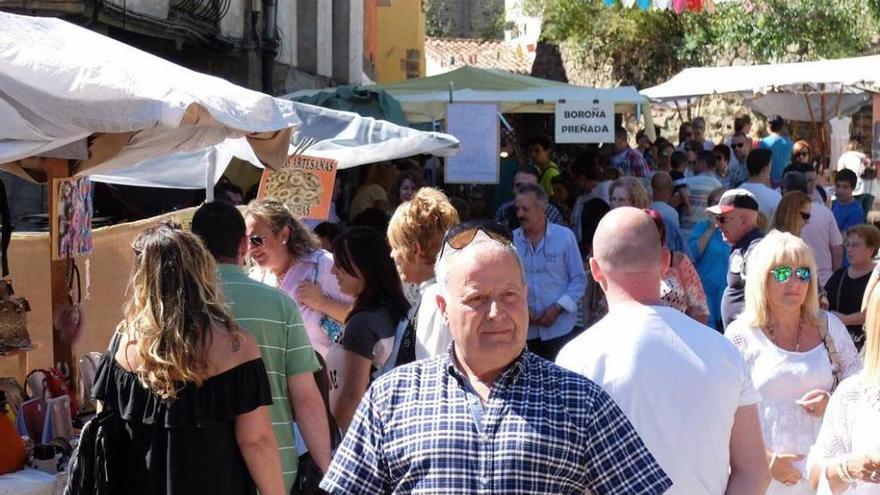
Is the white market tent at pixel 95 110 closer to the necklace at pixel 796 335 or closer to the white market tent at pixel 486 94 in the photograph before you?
the necklace at pixel 796 335

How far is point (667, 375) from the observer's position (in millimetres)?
3668

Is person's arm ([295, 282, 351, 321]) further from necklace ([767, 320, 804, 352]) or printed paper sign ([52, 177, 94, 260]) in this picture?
necklace ([767, 320, 804, 352])

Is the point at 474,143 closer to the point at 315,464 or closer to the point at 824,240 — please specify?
the point at 824,240

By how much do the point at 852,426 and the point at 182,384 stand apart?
7.25ft

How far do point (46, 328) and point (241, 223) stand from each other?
3212 millimetres

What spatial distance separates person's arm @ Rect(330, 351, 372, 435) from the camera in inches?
214

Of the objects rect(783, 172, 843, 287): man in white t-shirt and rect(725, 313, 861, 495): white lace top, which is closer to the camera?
rect(725, 313, 861, 495): white lace top

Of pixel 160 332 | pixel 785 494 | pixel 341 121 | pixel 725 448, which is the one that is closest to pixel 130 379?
pixel 160 332

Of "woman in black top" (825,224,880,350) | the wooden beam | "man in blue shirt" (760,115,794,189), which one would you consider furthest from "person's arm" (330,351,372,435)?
Answer: "man in blue shirt" (760,115,794,189)

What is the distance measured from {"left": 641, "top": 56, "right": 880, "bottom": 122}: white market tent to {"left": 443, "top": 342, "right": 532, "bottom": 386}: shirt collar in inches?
508

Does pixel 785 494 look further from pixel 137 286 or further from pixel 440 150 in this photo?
pixel 440 150

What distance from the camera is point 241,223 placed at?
5.00 metres

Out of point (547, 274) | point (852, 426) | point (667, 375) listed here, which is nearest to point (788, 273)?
point (852, 426)

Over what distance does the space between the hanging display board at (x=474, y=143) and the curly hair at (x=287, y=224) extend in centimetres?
567
